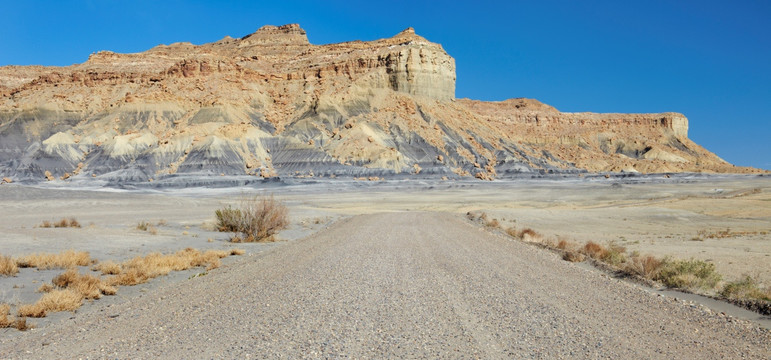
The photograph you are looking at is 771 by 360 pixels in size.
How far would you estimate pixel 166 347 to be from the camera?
229 inches

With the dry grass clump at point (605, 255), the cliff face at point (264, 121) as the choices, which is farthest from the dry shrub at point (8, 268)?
the cliff face at point (264, 121)

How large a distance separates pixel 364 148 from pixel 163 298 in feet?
272

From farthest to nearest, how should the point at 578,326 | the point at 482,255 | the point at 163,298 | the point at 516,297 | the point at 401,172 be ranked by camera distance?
the point at 401,172 → the point at 482,255 → the point at 163,298 → the point at 516,297 → the point at 578,326

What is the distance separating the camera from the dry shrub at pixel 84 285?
9.30 meters

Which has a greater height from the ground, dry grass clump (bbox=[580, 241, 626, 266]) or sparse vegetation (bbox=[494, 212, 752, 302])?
sparse vegetation (bbox=[494, 212, 752, 302])

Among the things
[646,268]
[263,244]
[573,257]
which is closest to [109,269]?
[263,244]

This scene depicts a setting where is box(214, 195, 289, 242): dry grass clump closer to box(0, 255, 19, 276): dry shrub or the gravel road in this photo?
box(0, 255, 19, 276): dry shrub

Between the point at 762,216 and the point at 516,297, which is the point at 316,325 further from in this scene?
the point at 762,216

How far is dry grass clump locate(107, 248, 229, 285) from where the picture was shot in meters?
10.8

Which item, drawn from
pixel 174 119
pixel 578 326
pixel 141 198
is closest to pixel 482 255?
pixel 578 326

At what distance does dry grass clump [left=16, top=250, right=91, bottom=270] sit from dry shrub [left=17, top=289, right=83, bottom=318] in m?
3.78

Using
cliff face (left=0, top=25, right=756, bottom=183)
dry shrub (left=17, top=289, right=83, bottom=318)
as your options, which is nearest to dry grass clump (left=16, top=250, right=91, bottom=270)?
dry shrub (left=17, top=289, right=83, bottom=318)

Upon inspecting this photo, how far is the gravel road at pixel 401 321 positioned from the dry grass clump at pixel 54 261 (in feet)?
12.9

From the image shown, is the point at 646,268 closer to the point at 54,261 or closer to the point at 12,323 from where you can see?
the point at 12,323
